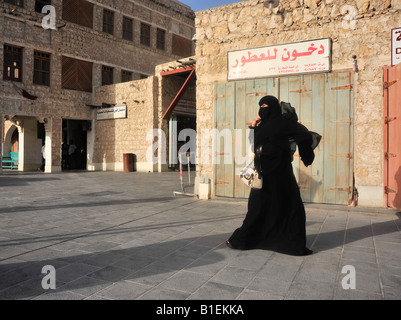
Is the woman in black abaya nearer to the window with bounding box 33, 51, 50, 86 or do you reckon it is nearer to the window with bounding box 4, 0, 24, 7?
the window with bounding box 33, 51, 50, 86

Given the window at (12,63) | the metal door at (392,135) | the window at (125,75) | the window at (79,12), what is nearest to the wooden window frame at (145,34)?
the window at (125,75)

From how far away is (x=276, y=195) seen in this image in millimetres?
3730

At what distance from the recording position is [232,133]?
754 centimetres

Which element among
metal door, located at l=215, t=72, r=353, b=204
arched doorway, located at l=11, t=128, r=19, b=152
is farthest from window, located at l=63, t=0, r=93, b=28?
metal door, located at l=215, t=72, r=353, b=204

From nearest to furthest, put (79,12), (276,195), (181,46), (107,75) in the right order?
(276,195)
(79,12)
(107,75)
(181,46)

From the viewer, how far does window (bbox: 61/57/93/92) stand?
17.6m

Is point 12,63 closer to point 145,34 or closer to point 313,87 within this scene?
point 145,34

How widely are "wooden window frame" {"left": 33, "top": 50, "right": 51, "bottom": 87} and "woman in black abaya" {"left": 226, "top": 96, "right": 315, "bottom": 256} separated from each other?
1606 cm

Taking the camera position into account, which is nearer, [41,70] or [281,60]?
[281,60]

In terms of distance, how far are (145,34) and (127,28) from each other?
4.28 ft

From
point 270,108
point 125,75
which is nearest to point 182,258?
point 270,108

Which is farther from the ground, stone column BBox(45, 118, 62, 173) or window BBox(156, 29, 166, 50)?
window BBox(156, 29, 166, 50)

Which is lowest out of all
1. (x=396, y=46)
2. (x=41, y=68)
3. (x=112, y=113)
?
(x=396, y=46)

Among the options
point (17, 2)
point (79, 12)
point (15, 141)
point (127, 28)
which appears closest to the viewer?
point (17, 2)
